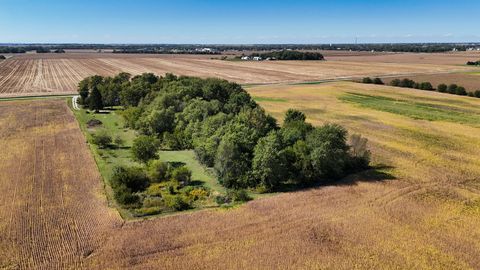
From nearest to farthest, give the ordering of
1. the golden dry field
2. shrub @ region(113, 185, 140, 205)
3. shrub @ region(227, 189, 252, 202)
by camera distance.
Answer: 1. the golden dry field
2. shrub @ region(113, 185, 140, 205)
3. shrub @ region(227, 189, 252, 202)

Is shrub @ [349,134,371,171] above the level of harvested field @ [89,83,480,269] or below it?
above

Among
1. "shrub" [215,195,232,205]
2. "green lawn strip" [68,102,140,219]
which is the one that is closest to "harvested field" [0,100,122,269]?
"green lawn strip" [68,102,140,219]

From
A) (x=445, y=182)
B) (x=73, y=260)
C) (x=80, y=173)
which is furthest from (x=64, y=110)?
(x=445, y=182)

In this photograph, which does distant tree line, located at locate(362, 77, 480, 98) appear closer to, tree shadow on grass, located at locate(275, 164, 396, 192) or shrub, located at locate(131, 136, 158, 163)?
tree shadow on grass, located at locate(275, 164, 396, 192)

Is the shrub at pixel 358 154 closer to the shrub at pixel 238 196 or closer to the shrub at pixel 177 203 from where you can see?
the shrub at pixel 238 196

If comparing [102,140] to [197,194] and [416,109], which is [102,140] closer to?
[197,194]

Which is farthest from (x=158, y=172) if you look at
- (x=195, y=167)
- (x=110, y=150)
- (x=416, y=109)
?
(x=416, y=109)

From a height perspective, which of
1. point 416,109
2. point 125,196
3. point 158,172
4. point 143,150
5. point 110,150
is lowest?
point 110,150
